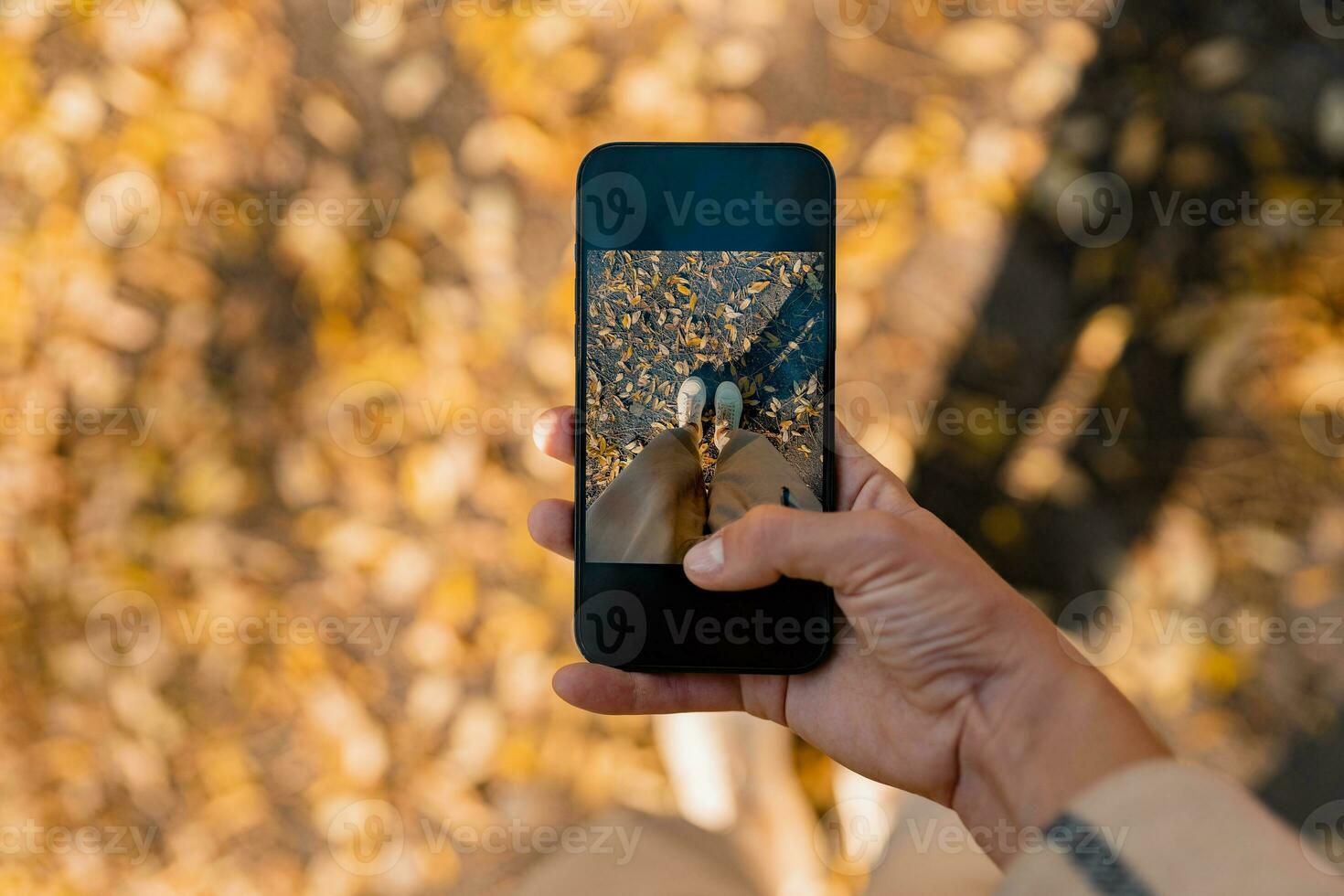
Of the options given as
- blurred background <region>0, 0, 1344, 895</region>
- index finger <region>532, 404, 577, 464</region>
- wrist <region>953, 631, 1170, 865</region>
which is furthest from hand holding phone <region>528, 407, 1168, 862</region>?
blurred background <region>0, 0, 1344, 895</region>

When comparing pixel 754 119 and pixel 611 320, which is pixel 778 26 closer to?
→ pixel 754 119

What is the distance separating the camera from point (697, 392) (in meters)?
0.66

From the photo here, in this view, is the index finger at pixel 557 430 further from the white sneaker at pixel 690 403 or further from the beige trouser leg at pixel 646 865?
the beige trouser leg at pixel 646 865

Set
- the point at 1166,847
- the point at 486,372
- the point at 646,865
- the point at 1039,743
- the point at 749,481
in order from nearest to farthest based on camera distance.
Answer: the point at 1166,847, the point at 1039,743, the point at 749,481, the point at 646,865, the point at 486,372

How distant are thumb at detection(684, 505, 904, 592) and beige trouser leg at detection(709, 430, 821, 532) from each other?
0.04 meters

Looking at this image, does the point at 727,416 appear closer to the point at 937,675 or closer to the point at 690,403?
the point at 690,403

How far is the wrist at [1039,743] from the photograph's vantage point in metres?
0.50

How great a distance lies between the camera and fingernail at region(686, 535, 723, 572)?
1.97 ft

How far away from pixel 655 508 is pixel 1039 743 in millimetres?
298

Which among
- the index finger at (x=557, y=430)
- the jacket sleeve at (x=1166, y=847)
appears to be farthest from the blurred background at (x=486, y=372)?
the jacket sleeve at (x=1166, y=847)

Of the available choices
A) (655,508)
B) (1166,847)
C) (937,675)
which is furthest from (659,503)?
(1166,847)

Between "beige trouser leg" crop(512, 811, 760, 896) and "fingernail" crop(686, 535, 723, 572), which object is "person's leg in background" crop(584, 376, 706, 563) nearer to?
"fingernail" crop(686, 535, 723, 572)

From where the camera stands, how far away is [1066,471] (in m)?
0.96

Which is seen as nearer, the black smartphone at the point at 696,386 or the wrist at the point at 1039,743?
the wrist at the point at 1039,743
